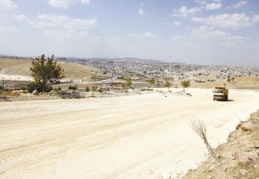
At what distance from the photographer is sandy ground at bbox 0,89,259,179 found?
11.7 metres

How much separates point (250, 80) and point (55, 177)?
110m

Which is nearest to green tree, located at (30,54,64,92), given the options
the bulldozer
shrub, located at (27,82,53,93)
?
shrub, located at (27,82,53,93)

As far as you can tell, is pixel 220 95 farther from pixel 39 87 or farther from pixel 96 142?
pixel 96 142

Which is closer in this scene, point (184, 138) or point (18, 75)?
point (184, 138)

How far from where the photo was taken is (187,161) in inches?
525

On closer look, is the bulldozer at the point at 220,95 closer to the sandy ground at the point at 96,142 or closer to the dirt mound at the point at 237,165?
the sandy ground at the point at 96,142

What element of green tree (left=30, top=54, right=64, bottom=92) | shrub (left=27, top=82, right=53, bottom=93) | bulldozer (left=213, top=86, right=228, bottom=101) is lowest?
bulldozer (left=213, top=86, right=228, bottom=101)

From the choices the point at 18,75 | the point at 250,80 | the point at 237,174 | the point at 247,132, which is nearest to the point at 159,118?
the point at 247,132

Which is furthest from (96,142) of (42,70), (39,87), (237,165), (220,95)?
(220,95)

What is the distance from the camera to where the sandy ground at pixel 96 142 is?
11742 mm

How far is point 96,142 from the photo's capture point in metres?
15.8

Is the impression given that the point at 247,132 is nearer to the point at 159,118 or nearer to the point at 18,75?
the point at 159,118

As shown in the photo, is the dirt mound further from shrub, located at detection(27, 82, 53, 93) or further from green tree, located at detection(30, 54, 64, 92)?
green tree, located at detection(30, 54, 64, 92)

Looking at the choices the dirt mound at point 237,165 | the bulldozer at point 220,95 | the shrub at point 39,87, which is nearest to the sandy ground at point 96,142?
the dirt mound at point 237,165
